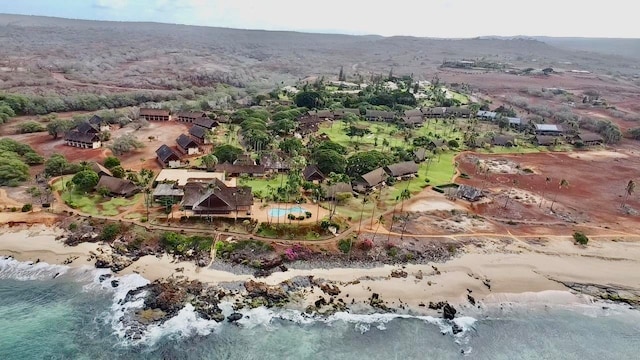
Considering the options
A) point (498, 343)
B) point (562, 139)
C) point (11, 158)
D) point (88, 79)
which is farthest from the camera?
point (88, 79)

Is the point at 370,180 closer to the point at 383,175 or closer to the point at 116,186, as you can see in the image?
the point at 383,175

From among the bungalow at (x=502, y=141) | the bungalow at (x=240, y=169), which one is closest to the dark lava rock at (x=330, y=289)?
the bungalow at (x=240, y=169)

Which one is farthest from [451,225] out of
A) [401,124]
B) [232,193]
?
[401,124]

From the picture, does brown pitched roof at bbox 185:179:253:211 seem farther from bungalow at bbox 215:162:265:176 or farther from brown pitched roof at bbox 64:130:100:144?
brown pitched roof at bbox 64:130:100:144

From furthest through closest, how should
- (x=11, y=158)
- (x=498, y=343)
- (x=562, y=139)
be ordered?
(x=562, y=139), (x=11, y=158), (x=498, y=343)

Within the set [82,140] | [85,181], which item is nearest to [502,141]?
[85,181]

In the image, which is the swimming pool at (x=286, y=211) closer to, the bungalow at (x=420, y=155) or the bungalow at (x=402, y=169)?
the bungalow at (x=402, y=169)

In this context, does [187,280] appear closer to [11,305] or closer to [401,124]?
[11,305]
